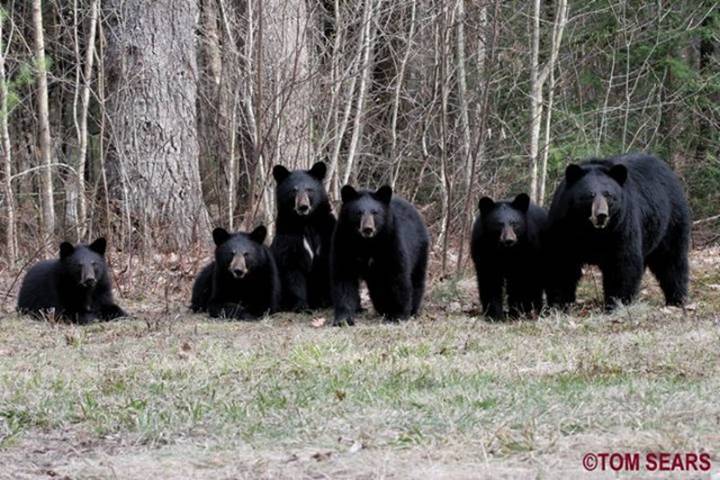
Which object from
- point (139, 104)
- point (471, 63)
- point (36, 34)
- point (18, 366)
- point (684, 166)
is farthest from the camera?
point (684, 166)

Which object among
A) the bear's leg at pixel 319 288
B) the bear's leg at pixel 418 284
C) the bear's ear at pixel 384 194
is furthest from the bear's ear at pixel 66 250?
the bear's leg at pixel 418 284

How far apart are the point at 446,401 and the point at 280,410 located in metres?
0.95

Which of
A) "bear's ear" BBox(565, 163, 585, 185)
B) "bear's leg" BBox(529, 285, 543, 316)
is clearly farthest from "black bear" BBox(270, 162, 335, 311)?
"bear's ear" BBox(565, 163, 585, 185)

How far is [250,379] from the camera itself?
25.9 ft

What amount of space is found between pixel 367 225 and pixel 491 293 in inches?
54.3

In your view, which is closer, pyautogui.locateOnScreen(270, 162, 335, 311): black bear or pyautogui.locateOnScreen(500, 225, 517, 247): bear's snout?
pyautogui.locateOnScreen(500, 225, 517, 247): bear's snout

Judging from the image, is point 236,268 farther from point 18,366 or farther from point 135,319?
point 18,366

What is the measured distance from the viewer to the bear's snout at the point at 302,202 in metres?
12.2

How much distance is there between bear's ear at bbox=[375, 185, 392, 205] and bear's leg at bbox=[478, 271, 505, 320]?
1.18 m

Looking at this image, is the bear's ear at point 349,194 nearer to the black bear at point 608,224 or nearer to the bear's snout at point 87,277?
the black bear at point 608,224

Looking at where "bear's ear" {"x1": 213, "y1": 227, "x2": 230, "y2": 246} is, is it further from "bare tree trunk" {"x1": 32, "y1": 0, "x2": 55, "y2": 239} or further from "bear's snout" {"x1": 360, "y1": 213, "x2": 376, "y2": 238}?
"bare tree trunk" {"x1": 32, "y1": 0, "x2": 55, "y2": 239}

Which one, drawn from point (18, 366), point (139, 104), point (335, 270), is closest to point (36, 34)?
point (139, 104)

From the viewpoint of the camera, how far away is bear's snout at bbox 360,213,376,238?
36.8 ft

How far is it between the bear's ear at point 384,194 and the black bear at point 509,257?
2.97ft
